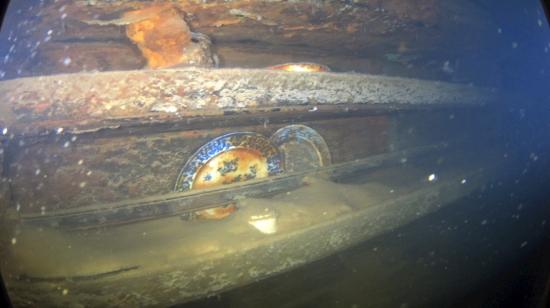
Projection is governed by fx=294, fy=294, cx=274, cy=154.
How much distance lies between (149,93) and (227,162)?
0.85 metres

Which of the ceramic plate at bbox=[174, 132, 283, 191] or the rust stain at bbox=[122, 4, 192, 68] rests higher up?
the rust stain at bbox=[122, 4, 192, 68]

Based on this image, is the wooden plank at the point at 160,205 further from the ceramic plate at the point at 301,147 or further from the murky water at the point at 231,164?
the ceramic plate at the point at 301,147

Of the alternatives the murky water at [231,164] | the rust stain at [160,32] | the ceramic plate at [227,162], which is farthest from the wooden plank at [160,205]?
the rust stain at [160,32]

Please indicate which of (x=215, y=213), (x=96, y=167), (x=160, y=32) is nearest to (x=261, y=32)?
(x=160, y=32)

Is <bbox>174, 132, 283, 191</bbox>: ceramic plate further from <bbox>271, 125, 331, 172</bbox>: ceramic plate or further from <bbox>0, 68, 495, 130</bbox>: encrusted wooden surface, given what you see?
<bbox>0, 68, 495, 130</bbox>: encrusted wooden surface

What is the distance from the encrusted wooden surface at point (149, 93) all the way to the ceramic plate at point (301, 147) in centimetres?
63

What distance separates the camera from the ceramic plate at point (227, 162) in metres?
2.25

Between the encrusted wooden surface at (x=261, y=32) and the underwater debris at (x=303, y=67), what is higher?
the encrusted wooden surface at (x=261, y=32)

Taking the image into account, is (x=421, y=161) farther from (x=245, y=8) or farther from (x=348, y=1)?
(x=245, y=8)

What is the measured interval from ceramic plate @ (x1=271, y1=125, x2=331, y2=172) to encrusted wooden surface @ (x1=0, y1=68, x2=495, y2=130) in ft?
2.07

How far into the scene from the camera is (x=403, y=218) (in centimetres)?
257

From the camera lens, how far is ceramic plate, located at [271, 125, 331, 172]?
265cm

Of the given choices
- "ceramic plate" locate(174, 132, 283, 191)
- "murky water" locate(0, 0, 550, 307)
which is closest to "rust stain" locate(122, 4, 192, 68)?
"murky water" locate(0, 0, 550, 307)

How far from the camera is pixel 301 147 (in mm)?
2773
